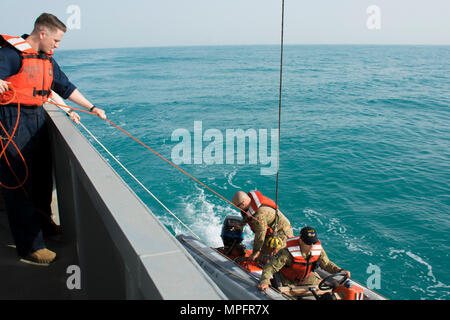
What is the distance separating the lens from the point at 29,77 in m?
2.71

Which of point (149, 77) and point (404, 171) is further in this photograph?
point (149, 77)

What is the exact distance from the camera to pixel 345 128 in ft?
Answer: 68.1

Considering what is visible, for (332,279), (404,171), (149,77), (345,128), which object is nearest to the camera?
(332,279)

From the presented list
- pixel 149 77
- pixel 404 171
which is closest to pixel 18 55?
pixel 404 171

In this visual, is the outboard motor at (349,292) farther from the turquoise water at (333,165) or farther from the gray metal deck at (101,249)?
the turquoise water at (333,165)

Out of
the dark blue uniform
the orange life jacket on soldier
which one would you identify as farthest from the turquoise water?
the dark blue uniform

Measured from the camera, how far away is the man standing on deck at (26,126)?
2572 mm

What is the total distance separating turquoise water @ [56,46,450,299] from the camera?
31.3 ft

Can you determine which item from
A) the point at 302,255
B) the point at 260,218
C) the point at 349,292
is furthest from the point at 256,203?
the point at 349,292

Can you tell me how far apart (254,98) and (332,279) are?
84.9 ft

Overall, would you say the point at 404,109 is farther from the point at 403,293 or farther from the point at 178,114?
the point at 403,293

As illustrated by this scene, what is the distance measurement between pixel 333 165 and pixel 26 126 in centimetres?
1435

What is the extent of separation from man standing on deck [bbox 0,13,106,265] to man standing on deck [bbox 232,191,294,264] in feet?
9.01
